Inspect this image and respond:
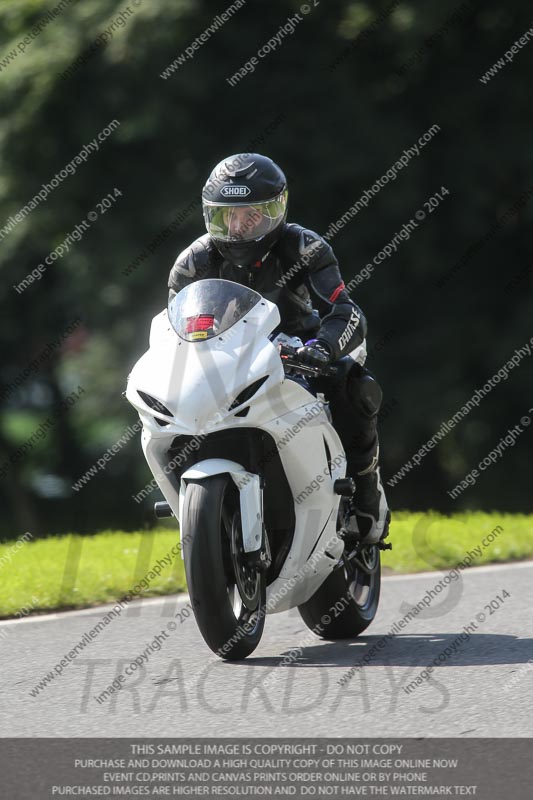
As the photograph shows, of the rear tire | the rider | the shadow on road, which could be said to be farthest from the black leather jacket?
the shadow on road

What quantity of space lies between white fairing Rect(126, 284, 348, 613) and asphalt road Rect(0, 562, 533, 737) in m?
0.47

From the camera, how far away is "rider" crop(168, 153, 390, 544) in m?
6.05

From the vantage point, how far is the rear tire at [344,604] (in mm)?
6312

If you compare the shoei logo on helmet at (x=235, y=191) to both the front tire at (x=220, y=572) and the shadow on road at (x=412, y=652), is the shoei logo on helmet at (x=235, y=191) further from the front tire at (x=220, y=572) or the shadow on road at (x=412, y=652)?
the shadow on road at (x=412, y=652)

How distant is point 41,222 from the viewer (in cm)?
1633

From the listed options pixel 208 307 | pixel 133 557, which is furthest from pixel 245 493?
pixel 133 557

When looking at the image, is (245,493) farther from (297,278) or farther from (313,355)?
(297,278)

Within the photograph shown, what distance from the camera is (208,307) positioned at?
18.7 ft

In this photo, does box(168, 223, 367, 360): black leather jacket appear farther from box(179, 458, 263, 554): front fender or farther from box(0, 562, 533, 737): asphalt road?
box(0, 562, 533, 737): asphalt road

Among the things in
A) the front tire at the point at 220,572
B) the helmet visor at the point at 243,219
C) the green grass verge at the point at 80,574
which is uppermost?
the helmet visor at the point at 243,219

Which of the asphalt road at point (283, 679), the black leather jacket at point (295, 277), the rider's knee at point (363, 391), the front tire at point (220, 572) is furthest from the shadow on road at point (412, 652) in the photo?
the black leather jacket at point (295, 277)

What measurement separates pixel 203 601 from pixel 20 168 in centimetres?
1168

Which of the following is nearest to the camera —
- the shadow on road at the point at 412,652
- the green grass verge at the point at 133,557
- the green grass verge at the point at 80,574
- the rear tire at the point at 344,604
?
the shadow on road at the point at 412,652

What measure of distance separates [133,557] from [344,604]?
2.57 metres
